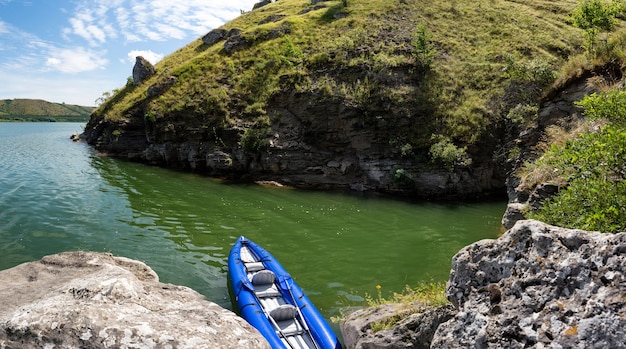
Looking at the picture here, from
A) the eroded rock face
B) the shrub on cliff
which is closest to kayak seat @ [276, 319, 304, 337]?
the eroded rock face

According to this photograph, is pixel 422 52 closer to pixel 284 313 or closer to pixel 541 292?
pixel 284 313

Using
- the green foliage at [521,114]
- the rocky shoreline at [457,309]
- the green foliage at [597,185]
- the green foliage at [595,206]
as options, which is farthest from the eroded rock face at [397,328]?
the green foliage at [521,114]

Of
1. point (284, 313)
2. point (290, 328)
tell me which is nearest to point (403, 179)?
point (284, 313)

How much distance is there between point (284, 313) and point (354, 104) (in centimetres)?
2649

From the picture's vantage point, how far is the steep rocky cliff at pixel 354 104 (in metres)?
30.5

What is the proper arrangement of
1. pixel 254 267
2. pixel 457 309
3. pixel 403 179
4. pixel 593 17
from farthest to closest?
pixel 403 179
pixel 593 17
pixel 254 267
pixel 457 309

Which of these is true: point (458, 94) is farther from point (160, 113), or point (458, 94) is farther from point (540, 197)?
point (160, 113)

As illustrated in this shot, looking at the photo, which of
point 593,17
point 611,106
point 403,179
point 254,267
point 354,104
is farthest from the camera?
point 354,104

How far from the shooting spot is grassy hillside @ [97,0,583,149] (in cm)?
3225

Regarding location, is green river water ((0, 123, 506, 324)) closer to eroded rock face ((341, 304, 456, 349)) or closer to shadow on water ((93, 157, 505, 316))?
shadow on water ((93, 157, 505, 316))

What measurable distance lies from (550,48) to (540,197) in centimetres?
3323

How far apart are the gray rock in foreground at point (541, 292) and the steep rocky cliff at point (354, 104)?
2492cm

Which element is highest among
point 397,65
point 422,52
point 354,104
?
point 422,52

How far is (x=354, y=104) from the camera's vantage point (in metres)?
33.9
